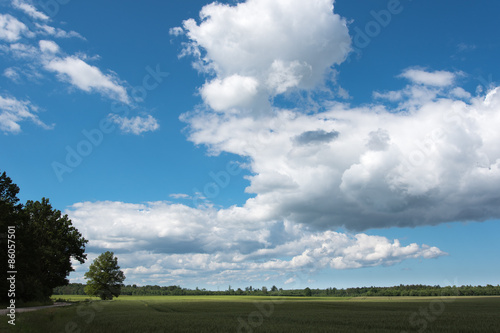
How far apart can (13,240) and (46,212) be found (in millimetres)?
26450

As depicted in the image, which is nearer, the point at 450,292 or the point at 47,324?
the point at 47,324

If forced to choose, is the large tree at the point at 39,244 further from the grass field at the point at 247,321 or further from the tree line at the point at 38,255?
the grass field at the point at 247,321

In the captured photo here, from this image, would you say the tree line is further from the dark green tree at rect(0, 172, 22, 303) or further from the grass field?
the grass field

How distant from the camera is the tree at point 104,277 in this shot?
98000 mm

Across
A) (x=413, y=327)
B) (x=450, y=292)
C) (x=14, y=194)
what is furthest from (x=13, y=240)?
(x=450, y=292)

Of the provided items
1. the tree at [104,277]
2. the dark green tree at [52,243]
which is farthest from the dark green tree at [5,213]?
the tree at [104,277]

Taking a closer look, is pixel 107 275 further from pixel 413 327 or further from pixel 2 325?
pixel 413 327

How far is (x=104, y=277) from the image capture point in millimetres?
98562

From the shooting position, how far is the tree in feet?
322

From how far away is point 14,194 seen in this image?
1999 inches

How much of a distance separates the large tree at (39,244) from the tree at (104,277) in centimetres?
2547

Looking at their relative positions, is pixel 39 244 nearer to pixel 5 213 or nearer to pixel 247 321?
pixel 5 213

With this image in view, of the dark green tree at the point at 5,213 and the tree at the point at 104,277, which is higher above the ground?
the dark green tree at the point at 5,213

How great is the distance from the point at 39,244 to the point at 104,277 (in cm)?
3817
